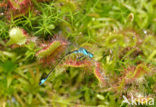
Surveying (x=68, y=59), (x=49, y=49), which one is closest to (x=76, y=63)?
(x=68, y=59)

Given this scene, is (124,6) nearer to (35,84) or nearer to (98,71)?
(98,71)

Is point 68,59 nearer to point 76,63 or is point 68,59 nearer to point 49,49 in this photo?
point 76,63

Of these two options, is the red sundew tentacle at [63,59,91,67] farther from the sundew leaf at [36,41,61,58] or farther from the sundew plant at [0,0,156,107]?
the sundew leaf at [36,41,61,58]

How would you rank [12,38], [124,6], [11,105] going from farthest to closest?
[124,6], [11,105], [12,38]

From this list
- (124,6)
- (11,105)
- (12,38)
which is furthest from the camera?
(124,6)

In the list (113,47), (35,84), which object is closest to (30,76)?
(35,84)

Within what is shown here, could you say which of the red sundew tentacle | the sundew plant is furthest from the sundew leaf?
the red sundew tentacle

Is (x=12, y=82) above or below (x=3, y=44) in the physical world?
below
